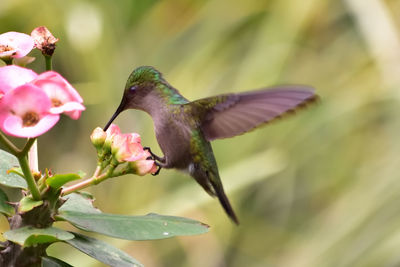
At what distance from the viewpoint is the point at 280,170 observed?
3.80 metres

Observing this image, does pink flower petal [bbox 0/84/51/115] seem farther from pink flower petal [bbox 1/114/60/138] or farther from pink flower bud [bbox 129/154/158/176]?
pink flower bud [bbox 129/154/158/176]

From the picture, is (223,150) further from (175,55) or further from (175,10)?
(175,10)

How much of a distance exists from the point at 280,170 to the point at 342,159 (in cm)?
42

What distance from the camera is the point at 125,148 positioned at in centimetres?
113

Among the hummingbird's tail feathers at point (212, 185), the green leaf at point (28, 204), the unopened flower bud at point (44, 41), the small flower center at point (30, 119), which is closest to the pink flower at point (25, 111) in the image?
the small flower center at point (30, 119)

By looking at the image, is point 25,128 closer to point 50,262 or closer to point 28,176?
point 28,176

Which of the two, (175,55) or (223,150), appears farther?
(175,55)

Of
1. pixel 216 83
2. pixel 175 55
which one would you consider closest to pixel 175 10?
pixel 175 55

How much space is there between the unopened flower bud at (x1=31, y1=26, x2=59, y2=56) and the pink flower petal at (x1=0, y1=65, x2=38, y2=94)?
172 millimetres

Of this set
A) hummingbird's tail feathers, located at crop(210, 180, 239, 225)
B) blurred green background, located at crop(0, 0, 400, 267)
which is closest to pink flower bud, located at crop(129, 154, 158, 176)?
hummingbird's tail feathers, located at crop(210, 180, 239, 225)

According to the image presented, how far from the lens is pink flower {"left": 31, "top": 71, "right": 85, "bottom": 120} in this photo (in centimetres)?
95

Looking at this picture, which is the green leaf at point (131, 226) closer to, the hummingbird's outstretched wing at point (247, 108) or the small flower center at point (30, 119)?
the small flower center at point (30, 119)

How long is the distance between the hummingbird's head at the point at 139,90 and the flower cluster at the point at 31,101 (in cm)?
55

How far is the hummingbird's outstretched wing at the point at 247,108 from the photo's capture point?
131 centimetres
